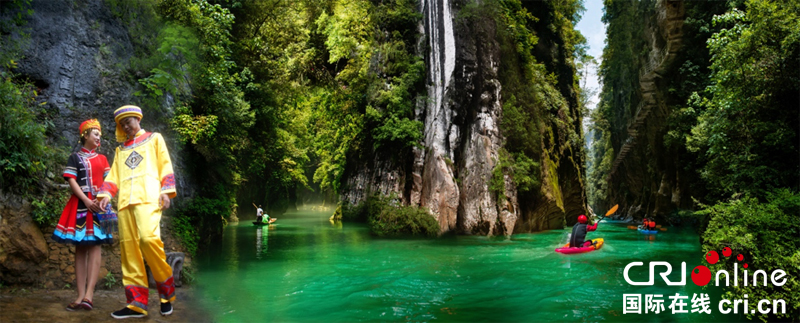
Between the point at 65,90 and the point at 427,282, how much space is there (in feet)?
20.5

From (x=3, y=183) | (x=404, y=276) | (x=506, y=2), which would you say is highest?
(x=506, y=2)

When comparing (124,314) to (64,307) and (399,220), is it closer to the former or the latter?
(64,307)

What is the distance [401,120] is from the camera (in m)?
17.6

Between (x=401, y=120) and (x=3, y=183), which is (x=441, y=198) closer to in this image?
(x=401, y=120)

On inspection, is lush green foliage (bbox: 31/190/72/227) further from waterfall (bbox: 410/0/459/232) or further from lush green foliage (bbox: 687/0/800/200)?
waterfall (bbox: 410/0/459/232)

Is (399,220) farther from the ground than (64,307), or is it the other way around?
(399,220)

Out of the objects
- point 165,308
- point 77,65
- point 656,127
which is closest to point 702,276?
point 165,308

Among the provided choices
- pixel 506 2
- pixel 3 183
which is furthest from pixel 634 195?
pixel 3 183

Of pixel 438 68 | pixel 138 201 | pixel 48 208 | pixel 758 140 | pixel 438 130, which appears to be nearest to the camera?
pixel 138 201

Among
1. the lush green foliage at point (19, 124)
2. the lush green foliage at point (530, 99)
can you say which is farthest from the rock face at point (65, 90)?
the lush green foliage at point (530, 99)

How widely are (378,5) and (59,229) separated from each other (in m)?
17.1

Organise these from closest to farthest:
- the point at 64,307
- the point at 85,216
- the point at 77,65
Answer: the point at 85,216 → the point at 64,307 → the point at 77,65

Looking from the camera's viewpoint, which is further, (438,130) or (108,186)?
(438,130)

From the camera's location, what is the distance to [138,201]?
3883mm
